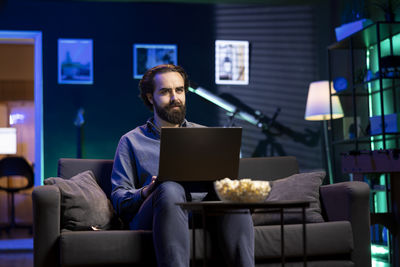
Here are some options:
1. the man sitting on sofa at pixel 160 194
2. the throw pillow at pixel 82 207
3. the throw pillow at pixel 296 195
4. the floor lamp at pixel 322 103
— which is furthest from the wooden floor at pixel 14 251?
the floor lamp at pixel 322 103

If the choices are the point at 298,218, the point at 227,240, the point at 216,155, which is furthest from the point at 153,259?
the point at 298,218

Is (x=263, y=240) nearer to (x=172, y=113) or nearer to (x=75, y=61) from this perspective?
(x=172, y=113)

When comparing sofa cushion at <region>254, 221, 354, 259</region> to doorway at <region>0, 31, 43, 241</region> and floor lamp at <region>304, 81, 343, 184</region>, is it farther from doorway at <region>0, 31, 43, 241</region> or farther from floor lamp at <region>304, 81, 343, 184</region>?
doorway at <region>0, 31, 43, 241</region>

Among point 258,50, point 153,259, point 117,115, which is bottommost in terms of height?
point 153,259

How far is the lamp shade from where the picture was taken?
5086 mm

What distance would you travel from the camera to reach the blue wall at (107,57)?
5.70 metres

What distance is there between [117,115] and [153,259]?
3548 mm

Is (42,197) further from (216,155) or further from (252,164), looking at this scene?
(252,164)

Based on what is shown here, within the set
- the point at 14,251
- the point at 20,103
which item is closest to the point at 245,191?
the point at 14,251

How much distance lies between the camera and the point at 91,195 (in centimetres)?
266

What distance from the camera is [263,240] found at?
250 cm

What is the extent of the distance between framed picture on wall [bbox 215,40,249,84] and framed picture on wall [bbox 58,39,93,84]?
132 cm

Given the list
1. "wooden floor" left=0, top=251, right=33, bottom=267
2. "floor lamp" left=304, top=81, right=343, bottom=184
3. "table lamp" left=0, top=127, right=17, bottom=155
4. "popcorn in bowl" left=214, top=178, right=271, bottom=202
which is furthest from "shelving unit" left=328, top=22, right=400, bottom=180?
"table lamp" left=0, top=127, right=17, bottom=155

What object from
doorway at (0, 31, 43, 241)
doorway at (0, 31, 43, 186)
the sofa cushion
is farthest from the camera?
doorway at (0, 31, 43, 241)
